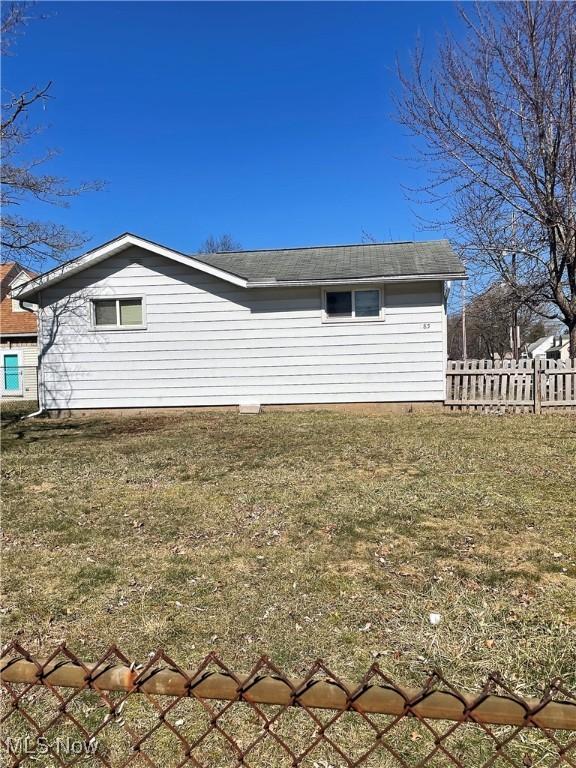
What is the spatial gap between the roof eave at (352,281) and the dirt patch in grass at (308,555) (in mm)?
4385

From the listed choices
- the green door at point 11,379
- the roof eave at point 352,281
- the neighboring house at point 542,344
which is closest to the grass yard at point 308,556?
the roof eave at point 352,281

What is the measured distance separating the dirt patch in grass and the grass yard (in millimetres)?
14

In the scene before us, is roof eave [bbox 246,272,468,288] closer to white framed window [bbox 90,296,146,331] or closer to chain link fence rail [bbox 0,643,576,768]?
white framed window [bbox 90,296,146,331]

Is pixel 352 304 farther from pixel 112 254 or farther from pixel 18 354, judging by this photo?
pixel 18 354

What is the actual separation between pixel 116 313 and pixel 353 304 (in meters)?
5.66

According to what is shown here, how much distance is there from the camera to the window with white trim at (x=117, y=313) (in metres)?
11.9

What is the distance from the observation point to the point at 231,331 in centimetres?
1163

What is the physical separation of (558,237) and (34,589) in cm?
1354

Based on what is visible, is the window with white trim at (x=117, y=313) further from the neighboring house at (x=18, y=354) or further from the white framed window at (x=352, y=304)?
the neighboring house at (x=18, y=354)

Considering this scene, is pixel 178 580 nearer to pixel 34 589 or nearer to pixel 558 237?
pixel 34 589

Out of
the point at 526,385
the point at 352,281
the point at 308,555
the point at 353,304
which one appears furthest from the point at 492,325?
the point at 308,555

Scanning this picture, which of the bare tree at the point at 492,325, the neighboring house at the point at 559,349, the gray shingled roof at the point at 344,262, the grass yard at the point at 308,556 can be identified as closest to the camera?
the grass yard at the point at 308,556

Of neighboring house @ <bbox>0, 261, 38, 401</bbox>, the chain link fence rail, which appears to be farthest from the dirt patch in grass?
neighboring house @ <bbox>0, 261, 38, 401</bbox>

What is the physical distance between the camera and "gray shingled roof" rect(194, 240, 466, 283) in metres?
11.0
